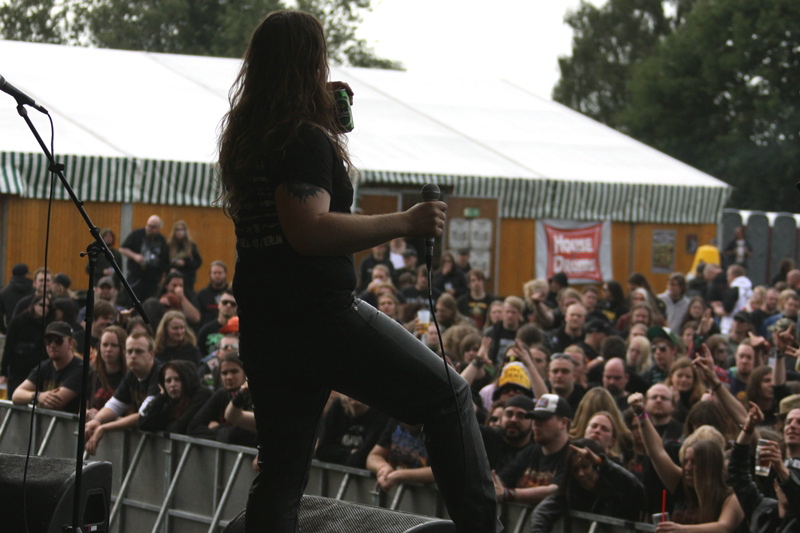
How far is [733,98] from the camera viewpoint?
52125 millimetres

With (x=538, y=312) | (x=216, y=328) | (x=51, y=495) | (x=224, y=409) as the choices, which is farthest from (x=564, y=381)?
(x=538, y=312)

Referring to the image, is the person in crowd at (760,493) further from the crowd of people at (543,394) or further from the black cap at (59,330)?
the black cap at (59,330)

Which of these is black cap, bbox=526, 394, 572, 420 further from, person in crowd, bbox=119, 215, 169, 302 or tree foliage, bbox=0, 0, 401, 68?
tree foliage, bbox=0, 0, 401, 68

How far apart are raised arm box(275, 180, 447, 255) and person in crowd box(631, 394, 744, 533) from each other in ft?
9.96

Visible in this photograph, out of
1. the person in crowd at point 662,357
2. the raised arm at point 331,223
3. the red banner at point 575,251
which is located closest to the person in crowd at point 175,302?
the person in crowd at point 662,357

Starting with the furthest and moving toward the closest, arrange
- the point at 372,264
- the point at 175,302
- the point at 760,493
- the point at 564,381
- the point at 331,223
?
the point at 372,264 → the point at 175,302 → the point at 564,381 → the point at 760,493 → the point at 331,223

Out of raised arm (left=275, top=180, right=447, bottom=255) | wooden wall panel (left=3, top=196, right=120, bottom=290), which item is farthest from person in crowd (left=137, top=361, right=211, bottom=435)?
wooden wall panel (left=3, top=196, right=120, bottom=290)

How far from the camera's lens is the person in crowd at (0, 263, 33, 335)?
13.2m

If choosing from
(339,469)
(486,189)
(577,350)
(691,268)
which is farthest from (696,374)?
(691,268)

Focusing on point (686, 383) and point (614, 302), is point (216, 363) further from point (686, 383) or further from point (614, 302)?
point (614, 302)

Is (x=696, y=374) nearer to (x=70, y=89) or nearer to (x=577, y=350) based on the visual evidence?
(x=577, y=350)

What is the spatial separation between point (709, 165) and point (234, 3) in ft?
65.9

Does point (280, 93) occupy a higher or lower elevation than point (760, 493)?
higher

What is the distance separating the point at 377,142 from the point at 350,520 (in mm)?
15802
